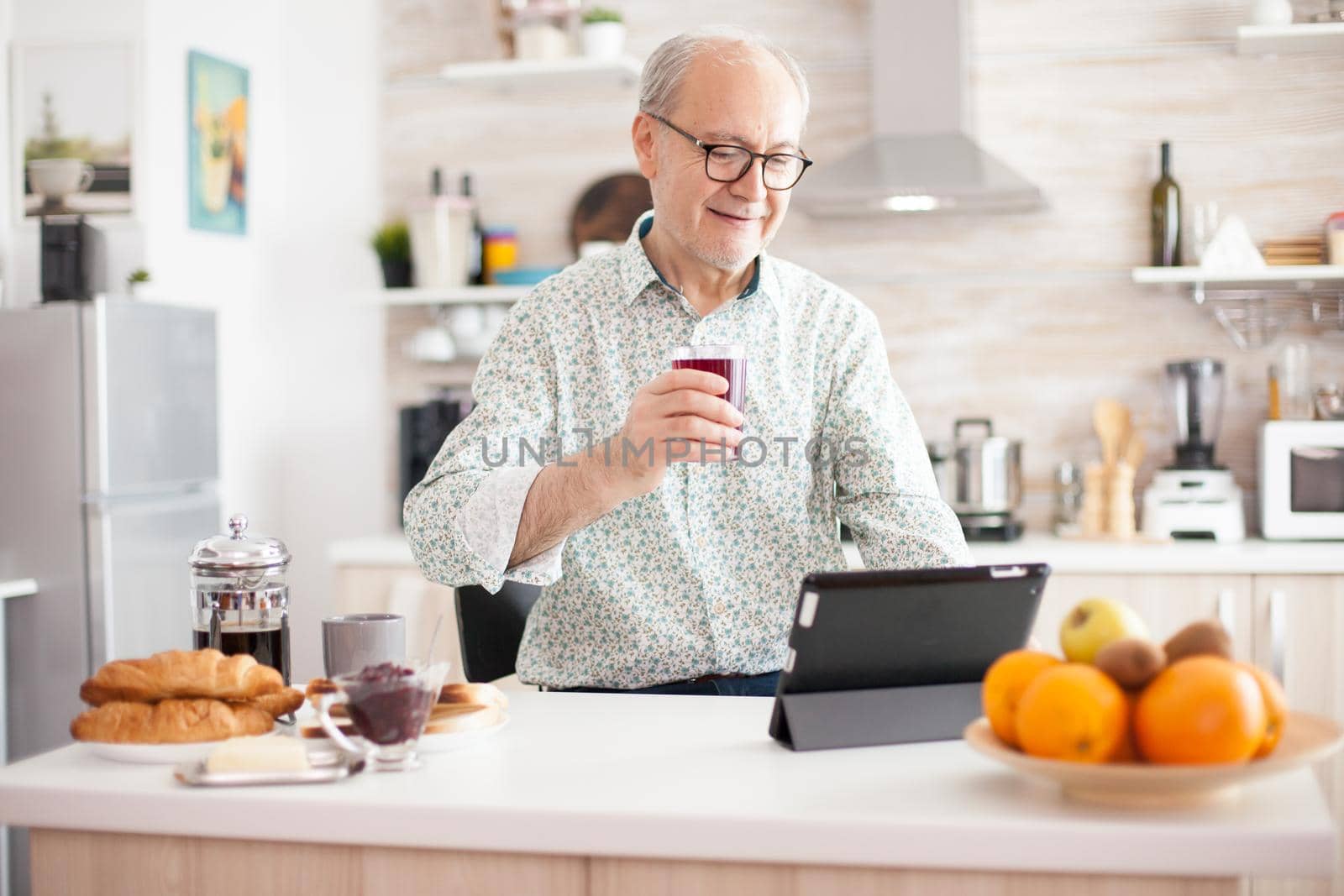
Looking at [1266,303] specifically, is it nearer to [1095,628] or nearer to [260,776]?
[1095,628]

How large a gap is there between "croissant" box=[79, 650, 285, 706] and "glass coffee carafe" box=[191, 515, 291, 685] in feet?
0.48

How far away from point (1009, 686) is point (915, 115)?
2605mm

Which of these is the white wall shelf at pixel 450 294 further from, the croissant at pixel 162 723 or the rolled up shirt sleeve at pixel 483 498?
the croissant at pixel 162 723

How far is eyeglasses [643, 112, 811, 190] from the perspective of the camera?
6.19ft

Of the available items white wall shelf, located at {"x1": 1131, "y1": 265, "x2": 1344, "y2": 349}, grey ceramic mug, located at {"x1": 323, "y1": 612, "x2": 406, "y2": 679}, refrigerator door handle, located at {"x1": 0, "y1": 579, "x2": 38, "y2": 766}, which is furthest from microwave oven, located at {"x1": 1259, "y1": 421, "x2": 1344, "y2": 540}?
refrigerator door handle, located at {"x1": 0, "y1": 579, "x2": 38, "y2": 766}

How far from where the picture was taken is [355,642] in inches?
61.7

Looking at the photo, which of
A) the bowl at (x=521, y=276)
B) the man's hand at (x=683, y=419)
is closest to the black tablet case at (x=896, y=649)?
the man's hand at (x=683, y=419)

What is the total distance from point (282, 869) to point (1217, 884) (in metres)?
0.84

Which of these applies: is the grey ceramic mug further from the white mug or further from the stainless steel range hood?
the white mug

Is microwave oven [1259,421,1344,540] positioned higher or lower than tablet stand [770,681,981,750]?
higher

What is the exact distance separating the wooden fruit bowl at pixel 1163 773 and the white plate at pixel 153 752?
2.58ft

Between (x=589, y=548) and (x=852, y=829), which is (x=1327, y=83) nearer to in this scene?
(x=589, y=548)

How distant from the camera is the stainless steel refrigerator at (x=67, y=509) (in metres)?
3.19

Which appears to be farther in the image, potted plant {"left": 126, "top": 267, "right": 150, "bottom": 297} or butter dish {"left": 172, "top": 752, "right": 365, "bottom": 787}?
potted plant {"left": 126, "top": 267, "right": 150, "bottom": 297}
